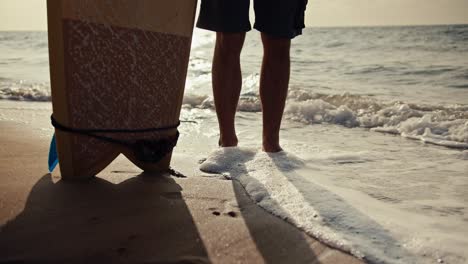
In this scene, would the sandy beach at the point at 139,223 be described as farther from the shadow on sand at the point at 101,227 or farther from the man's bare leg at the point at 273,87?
the man's bare leg at the point at 273,87

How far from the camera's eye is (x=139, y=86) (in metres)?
1.56

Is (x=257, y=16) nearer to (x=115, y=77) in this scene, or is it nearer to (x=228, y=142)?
(x=228, y=142)

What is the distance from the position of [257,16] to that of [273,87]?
323 millimetres

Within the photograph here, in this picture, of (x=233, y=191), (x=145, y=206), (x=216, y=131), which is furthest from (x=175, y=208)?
(x=216, y=131)

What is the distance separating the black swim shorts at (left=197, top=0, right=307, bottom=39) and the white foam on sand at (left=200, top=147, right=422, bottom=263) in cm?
54

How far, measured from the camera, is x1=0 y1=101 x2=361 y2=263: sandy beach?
1.02 meters

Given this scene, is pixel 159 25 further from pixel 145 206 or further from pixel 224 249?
pixel 224 249

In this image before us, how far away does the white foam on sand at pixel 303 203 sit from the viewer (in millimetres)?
1111

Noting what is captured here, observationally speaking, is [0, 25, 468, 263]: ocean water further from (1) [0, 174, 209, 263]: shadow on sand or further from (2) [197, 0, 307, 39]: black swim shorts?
(2) [197, 0, 307, 39]: black swim shorts

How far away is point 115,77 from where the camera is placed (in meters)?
1.50

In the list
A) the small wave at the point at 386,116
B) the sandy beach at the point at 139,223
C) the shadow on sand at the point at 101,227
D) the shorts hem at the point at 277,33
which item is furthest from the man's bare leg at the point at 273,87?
the small wave at the point at 386,116

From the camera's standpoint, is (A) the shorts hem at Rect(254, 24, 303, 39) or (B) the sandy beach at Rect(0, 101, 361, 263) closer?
(B) the sandy beach at Rect(0, 101, 361, 263)

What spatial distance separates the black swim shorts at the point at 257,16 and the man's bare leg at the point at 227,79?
0.07 metres

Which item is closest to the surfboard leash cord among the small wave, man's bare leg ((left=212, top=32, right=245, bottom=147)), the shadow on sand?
the shadow on sand
